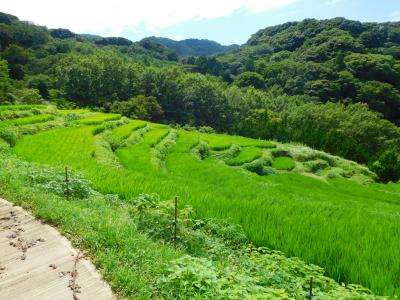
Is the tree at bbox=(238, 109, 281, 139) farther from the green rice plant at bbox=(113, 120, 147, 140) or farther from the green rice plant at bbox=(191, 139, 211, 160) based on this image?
the green rice plant at bbox=(191, 139, 211, 160)

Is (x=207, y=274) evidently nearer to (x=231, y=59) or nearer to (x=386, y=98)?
(x=386, y=98)

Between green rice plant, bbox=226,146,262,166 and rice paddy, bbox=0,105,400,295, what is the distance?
0.24ft

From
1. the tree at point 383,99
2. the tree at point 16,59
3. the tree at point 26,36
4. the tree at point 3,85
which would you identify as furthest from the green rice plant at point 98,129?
the tree at point 26,36

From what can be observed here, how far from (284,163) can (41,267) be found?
90.3ft

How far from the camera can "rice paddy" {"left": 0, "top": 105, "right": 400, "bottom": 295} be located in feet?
23.9

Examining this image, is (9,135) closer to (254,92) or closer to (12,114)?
(12,114)

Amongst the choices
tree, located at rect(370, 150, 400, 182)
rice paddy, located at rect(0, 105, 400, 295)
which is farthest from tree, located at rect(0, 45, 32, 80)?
tree, located at rect(370, 150, 400, 182)

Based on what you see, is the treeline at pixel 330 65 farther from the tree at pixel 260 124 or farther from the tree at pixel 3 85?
the tree at pixel 3 85

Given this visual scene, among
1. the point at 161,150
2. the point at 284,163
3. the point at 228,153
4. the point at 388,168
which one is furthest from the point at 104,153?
the point at 388,168

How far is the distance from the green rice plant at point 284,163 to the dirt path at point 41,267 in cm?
2506

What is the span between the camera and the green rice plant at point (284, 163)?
30769mm

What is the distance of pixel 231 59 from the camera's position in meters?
138

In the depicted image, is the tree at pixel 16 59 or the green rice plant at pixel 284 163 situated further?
the tree at pixel 16 59

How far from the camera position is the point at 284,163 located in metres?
31.8
